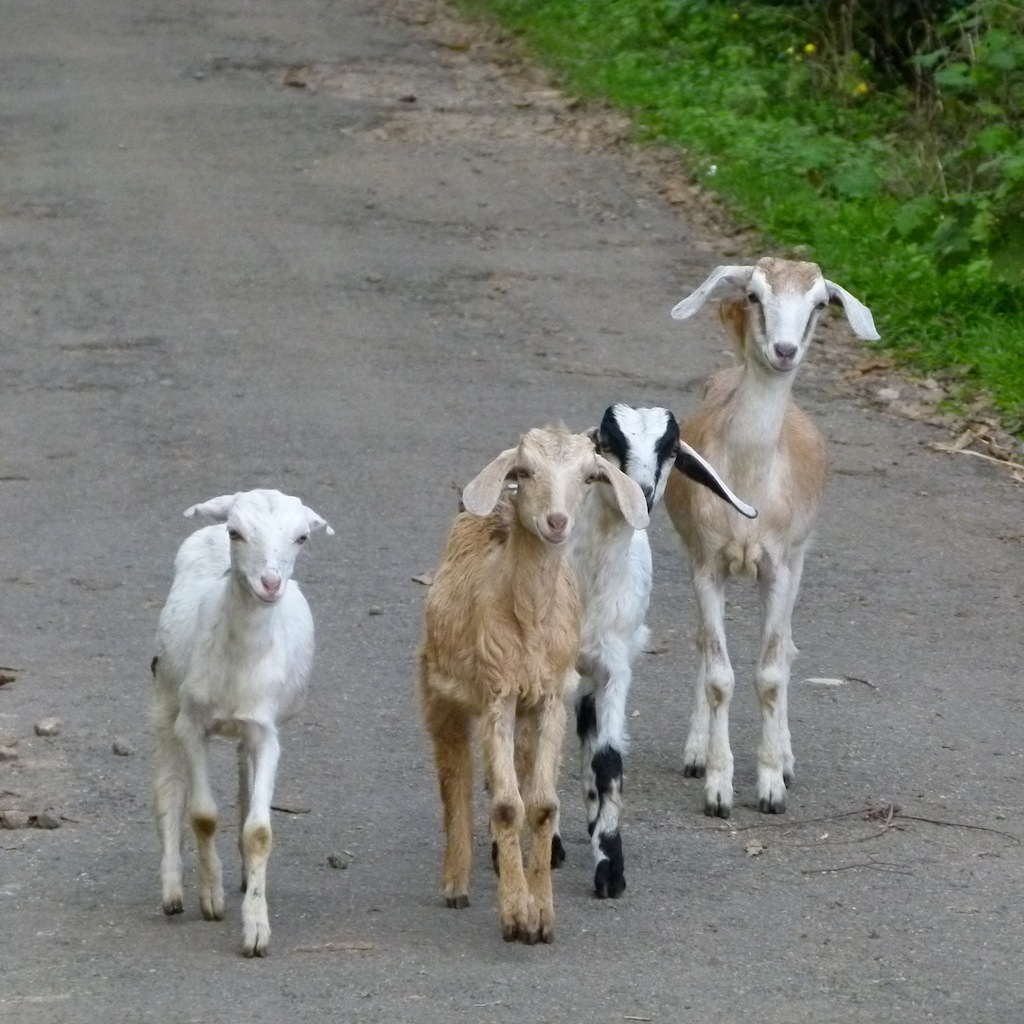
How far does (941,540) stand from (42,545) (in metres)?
4.26

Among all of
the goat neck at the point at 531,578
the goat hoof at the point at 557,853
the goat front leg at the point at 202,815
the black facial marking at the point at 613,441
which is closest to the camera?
the goat front leg at the point at 202,815

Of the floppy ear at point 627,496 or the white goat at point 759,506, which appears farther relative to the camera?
the white goat at point 759,506

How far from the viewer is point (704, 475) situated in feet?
23.1

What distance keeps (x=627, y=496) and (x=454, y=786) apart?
998mm

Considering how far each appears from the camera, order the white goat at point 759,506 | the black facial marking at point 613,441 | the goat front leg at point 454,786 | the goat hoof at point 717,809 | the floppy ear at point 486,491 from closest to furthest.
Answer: the floppy ear at point 486,491
the goat front leg at point 454,786
the black facial marking at point 613,441
the goat hoof at point 717,809
the white goat at point 759,506

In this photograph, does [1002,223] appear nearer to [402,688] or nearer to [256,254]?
[256,254]

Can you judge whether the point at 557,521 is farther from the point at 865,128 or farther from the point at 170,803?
the point at 865,128

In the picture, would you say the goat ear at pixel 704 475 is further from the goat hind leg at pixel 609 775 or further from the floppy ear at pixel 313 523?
the floppy ear at pixel 313 523

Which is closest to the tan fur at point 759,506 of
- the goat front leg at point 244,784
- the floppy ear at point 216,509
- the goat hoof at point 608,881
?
the goat hoof at point 608,881

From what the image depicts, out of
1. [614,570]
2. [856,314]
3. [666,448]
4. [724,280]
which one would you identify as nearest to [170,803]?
[614,570]

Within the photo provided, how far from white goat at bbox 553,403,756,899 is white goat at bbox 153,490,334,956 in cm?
106

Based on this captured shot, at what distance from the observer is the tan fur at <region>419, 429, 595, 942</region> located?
19.6 feet

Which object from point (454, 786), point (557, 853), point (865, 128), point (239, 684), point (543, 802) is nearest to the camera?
point (239, 684)

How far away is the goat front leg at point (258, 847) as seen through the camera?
5.67 meters
